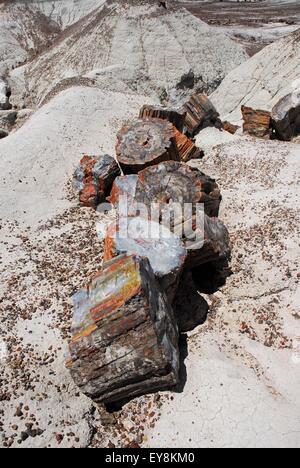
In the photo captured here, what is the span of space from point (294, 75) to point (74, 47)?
1323 cm

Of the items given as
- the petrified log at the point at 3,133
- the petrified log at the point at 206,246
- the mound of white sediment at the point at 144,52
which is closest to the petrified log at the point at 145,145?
the petrified log at the point at 206,246

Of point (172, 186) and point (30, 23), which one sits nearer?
point (172, 186)

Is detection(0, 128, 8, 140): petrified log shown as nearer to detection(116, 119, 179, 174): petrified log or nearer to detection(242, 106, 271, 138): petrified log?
detection(116, 119, 179, 174): petrified log

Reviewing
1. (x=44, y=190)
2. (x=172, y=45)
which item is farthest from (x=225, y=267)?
(x=172, y=45)

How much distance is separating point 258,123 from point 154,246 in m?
9.27

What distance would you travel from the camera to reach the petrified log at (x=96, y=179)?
11143mm

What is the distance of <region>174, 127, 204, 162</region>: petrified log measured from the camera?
12641mm

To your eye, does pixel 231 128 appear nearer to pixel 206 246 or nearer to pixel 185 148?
pixel 185 148

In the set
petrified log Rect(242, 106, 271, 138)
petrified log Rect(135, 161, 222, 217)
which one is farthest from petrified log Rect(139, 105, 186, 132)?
petrified log Rect(135, 161, 222, 217)

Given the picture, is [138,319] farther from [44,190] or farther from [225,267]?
[44,190]

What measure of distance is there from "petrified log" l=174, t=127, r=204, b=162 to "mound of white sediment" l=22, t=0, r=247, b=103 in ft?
32.6

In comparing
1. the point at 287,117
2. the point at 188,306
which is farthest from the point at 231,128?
the point at 188,306

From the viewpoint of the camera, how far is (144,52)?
23531mm

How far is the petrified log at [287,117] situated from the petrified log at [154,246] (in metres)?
8.25
